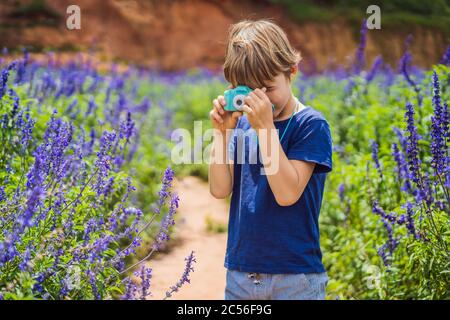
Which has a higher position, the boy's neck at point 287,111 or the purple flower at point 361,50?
the purple flower at point 361,50

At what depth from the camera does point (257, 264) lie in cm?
211

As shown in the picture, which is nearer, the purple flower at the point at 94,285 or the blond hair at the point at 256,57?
the purple flower at the point at 94,285

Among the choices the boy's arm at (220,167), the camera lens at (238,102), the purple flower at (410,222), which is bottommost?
the purple flower at (410,222)

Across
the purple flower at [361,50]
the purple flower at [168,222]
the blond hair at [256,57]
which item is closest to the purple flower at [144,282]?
the purple flower at [168,222]

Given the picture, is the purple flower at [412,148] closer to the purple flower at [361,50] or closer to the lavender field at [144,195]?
the lavender field at [144,195]

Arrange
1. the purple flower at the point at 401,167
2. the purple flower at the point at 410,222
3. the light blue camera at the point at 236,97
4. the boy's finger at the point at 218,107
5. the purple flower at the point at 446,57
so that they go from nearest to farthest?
the light blue camera at the point at 236,97 < the boy's finger at the point at 218,107 < the purple flower at the point at 410,222 < the purple flower at the point at 401,167 < the purple flower at the point at 446,57

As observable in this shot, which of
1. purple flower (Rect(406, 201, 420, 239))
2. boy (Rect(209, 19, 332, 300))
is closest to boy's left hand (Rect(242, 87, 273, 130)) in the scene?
boy (Rect(209, 19, 332, 300))

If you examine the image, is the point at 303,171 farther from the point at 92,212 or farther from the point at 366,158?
the point at 366,158

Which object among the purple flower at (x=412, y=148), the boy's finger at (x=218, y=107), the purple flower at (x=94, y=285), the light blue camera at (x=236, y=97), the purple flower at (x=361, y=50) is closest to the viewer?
the purple flower at (x=94, y=285)

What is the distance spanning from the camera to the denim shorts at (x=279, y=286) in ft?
6.84

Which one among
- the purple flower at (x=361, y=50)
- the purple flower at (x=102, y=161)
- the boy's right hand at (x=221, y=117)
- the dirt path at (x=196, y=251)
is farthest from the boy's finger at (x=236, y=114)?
the purple flower at (x=361, y=50)

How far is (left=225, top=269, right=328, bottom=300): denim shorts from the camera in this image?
2084 mm

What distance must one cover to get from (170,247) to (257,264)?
2.88 meters

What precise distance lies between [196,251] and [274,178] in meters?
2.95
